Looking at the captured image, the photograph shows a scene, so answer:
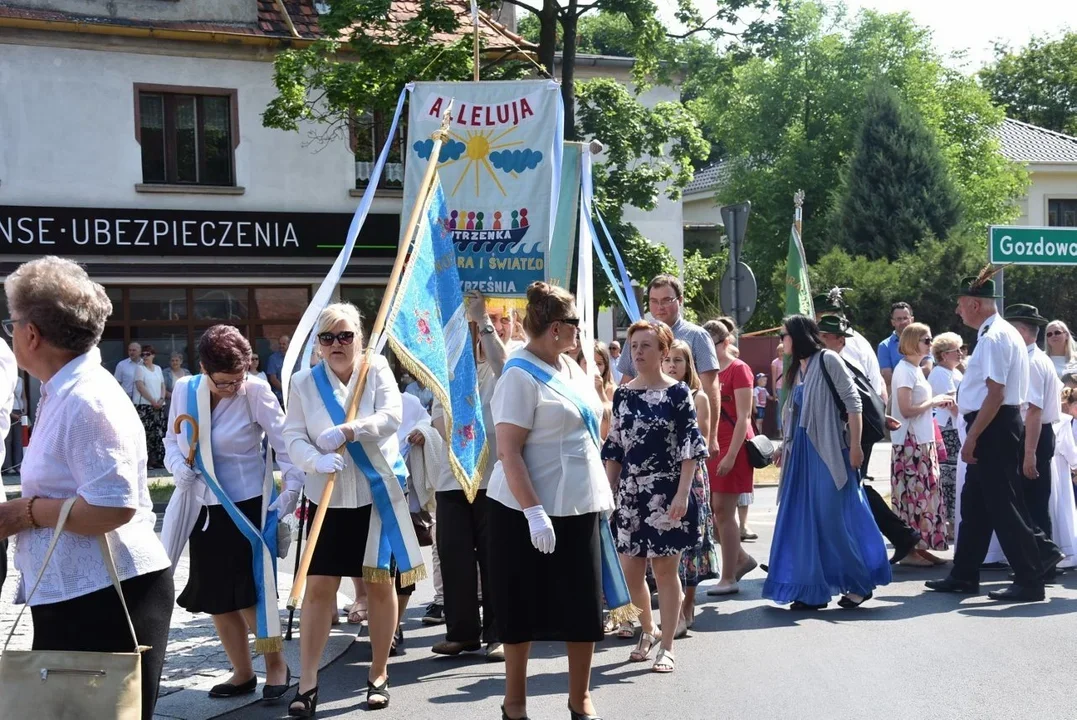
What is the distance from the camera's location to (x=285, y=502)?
243 inches

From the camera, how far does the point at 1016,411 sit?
852 centimetres

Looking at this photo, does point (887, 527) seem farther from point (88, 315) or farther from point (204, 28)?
point (204, 28)

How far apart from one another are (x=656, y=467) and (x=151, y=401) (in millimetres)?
13957

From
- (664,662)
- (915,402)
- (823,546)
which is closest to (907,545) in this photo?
(915,402)

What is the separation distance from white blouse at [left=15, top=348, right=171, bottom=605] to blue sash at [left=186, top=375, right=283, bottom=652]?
7.26ft

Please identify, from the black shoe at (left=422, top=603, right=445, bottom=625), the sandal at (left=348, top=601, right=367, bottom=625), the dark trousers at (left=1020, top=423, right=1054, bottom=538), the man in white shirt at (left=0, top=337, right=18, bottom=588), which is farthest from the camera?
the dark trousers at (left=1020, top=423, right=1054, bottom=538)

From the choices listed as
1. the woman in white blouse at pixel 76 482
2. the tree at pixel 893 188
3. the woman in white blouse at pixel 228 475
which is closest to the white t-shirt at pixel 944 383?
the woman in white blouse at pixel 228 475

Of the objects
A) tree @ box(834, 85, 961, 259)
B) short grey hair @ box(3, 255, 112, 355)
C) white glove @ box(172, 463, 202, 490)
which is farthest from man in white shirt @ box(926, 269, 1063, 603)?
tree @ box(834, 85, 961, 259)

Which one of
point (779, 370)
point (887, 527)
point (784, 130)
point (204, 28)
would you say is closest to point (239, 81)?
point (204, 28)

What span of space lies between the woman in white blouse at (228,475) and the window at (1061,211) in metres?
48.1

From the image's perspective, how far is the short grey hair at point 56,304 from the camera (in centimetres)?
371

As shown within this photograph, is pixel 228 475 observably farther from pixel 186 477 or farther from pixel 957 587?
pixel 957 587

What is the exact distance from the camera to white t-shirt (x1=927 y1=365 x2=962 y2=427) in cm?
1070

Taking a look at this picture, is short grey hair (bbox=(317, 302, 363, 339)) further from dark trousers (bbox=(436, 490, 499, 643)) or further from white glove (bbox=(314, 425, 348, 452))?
dark trousers (bbox=(436, 490, 499, 643))
